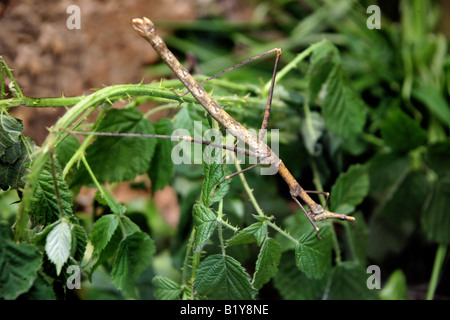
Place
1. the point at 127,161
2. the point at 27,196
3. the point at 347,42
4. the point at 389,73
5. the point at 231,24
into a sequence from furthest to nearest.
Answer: the point at 231,24
the point at 347,42
the point at 389,73
the point at 127,161
the point at 27,196

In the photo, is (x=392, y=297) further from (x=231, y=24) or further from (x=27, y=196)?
(x=231, y=24)

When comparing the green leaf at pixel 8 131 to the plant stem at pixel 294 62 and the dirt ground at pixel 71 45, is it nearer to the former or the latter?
the dirt ground at pixel 71 45

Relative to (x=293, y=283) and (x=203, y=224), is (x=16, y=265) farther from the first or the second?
(x=293, y=283)

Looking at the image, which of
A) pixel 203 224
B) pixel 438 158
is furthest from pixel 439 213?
pixel 203 224

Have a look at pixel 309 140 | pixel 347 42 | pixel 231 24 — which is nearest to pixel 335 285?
pixel 309 140

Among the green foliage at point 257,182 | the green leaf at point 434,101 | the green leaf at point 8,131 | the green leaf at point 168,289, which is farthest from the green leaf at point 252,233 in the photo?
the green leaf at point 434,101
